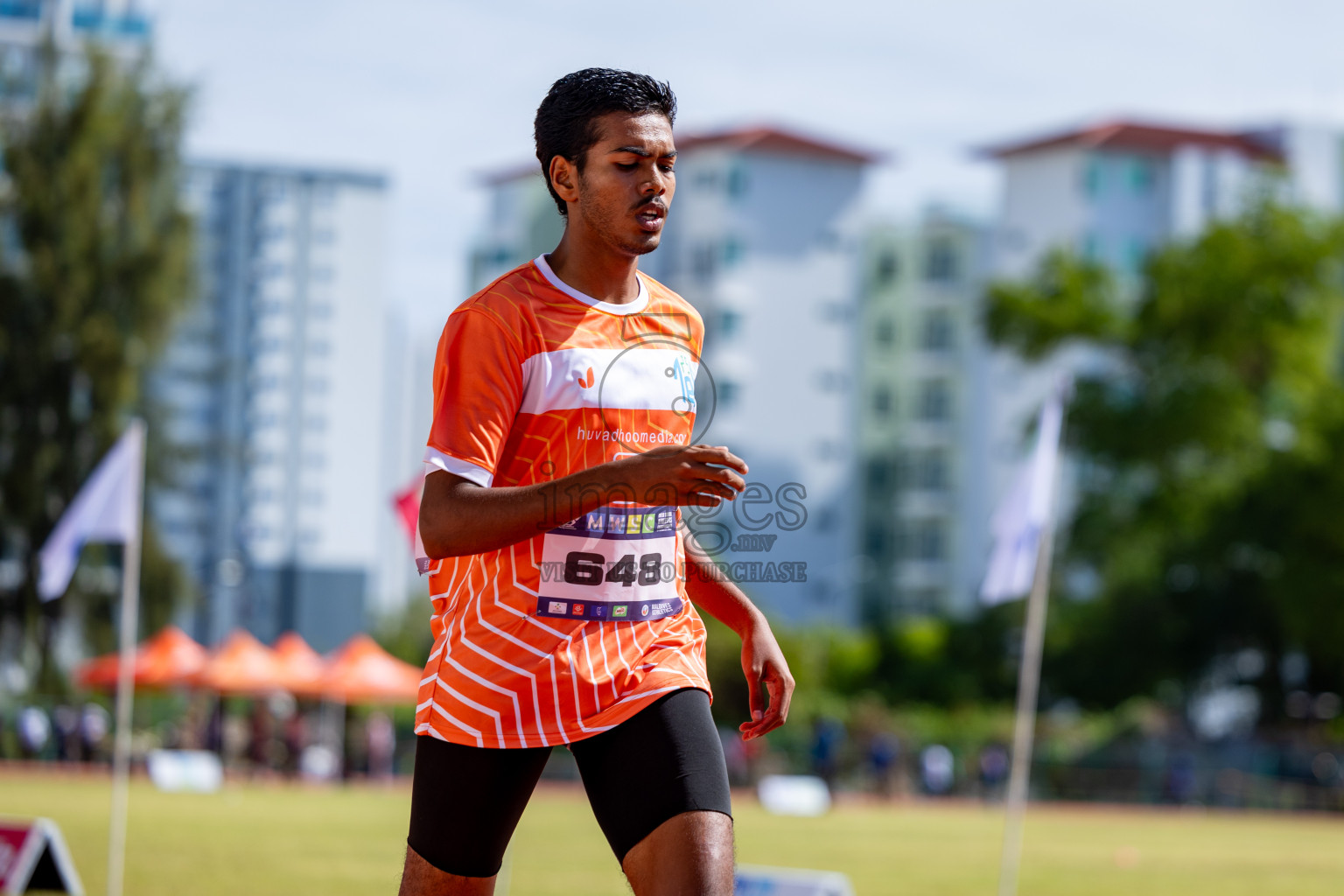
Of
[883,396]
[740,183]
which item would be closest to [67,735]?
[740,183]

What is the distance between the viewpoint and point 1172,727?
54875 millimetres

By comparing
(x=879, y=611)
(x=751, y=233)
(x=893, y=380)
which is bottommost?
(x=879, y=611)

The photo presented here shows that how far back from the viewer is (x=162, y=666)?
35344 millimetres

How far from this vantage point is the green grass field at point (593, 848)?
50.1 feet

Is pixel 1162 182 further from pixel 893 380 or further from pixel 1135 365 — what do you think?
pixel 1135 365

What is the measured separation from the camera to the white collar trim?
155 inches

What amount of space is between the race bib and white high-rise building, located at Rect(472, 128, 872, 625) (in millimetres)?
75721

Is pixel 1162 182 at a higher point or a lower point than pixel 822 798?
higher

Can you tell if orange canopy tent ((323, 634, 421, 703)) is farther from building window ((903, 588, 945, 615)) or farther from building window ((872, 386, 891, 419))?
building window ((872, 386, 891, 419))

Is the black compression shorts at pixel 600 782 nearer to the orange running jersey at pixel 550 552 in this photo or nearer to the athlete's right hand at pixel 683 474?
the orange running jersey at pixel 550 552

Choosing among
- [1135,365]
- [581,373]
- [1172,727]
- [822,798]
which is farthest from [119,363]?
[581,373]

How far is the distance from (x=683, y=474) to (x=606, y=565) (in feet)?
1.59

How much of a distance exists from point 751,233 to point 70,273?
42.2m

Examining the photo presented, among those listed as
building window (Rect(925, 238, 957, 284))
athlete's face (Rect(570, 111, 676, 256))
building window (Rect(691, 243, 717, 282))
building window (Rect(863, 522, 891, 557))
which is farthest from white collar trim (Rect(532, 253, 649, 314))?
building window (Rect(925, 238, 957, 284))
